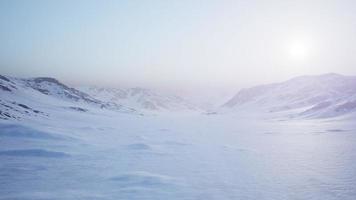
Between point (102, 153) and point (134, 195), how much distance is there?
44.9ft

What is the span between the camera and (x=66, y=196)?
14922mm

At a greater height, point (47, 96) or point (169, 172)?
point (47, 96)

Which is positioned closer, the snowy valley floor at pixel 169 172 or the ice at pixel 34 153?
the snowy valley floor at pixel 169 172

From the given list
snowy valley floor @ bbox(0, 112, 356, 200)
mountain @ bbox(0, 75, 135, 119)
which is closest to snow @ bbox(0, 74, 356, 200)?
snowy valley floor @ bbox(0, 112, 356, 200)

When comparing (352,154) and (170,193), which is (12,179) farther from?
(352,154)

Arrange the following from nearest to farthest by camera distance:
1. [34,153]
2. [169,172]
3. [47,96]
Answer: [169,172] < [34,153] < [47,96]

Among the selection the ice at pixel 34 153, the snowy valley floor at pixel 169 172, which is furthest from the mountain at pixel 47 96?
the snowy valley floor at pixel 169 172

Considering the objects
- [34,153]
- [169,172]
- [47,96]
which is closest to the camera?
[169,172]

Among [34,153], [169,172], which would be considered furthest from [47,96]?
[169,172]

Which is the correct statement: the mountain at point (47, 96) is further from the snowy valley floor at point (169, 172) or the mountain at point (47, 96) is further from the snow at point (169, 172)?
the snow at point (169, 172)

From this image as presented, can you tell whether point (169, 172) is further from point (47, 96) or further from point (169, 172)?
point (47, 96)

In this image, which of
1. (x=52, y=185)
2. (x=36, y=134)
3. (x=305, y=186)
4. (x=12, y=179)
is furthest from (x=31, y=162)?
(x=305, y=186)

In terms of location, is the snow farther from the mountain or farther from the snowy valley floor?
the mountain

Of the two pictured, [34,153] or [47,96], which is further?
[47,96]
